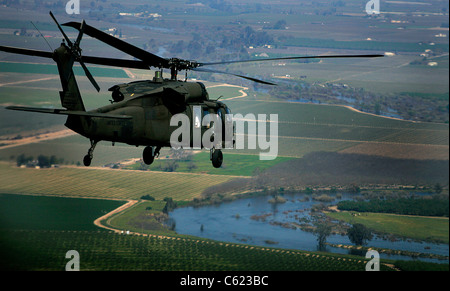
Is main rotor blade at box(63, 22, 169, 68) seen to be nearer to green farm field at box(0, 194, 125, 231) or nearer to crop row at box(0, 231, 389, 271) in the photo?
crop row at box(0, 231, 389, 271)

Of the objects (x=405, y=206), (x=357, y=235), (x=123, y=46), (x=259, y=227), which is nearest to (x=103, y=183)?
(x=259, y=227)

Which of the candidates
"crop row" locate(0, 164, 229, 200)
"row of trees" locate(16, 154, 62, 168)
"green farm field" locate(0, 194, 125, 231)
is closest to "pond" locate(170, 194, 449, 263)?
"crop row" locate(0, 164, 229, 200)

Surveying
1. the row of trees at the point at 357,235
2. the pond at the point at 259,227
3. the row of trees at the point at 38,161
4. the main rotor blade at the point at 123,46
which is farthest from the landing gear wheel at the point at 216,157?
the row of trees at the point at 357,235

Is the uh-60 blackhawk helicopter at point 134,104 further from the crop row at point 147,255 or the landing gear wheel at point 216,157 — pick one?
the crop row at point 147,255

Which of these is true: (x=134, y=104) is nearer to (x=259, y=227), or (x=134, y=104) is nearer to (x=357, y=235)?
(x=357, y=235)

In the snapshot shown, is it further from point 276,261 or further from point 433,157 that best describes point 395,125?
point 276,261

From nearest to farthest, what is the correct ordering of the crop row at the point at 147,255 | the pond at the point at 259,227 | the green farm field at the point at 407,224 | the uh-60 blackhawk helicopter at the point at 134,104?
the uh-60 blackhawk helicopter at the point at 134,104 → the crop row at the point at 147,255 → the green farm field at the point at 407,224 → the pond at the point at 259,227
